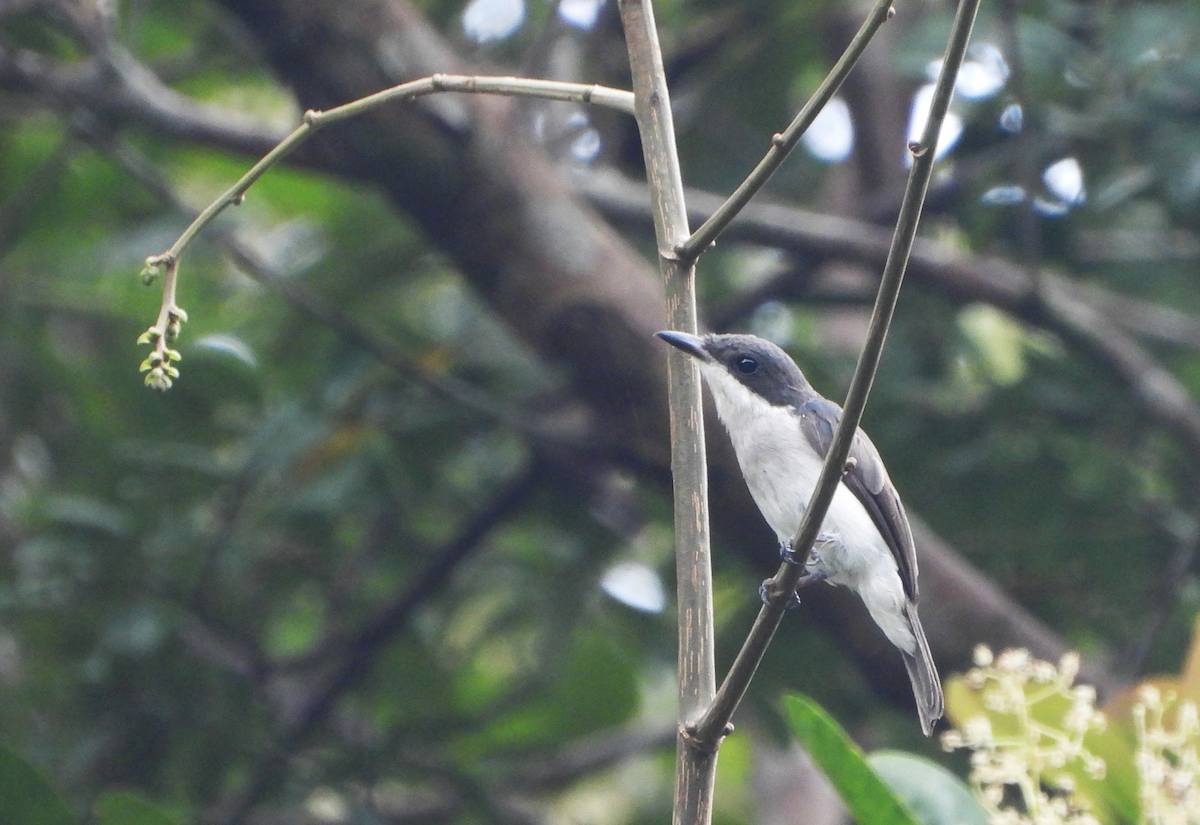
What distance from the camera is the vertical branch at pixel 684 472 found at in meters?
1.77

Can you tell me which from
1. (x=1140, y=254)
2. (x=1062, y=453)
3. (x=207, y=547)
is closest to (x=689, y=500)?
(x=207, y=547)

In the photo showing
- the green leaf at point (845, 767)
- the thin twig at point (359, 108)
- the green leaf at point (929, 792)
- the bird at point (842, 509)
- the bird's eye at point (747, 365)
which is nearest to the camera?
the thin twig at point (359, 108)

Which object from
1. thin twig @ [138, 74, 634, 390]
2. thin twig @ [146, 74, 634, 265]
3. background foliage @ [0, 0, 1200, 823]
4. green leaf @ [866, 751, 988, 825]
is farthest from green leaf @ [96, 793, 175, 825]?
green leaf @ [866, 751, 988, 825]

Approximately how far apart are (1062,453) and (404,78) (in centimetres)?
270

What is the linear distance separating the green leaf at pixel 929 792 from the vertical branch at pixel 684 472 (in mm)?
1016

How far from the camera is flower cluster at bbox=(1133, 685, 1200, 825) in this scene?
7.97 feet

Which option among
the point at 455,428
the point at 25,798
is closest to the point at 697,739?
the point at 25,798

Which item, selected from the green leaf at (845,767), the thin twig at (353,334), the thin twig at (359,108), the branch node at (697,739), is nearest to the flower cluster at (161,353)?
the thin twig at (359,108)

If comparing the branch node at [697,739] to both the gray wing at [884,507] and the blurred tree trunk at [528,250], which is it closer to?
the gray wing at [884,507]

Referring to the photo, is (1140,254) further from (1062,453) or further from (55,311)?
(55,311)

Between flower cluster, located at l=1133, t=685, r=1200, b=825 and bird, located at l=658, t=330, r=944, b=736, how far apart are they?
44 cm

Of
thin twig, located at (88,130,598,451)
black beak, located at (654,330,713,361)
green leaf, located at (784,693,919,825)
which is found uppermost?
thin twig, located at (88,130,598,451)

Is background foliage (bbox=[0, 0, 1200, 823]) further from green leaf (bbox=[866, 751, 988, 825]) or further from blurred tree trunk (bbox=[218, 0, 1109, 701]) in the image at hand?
green leaf (bbox=[866, 751, 988, 825])

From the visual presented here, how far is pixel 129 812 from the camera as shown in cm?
288
